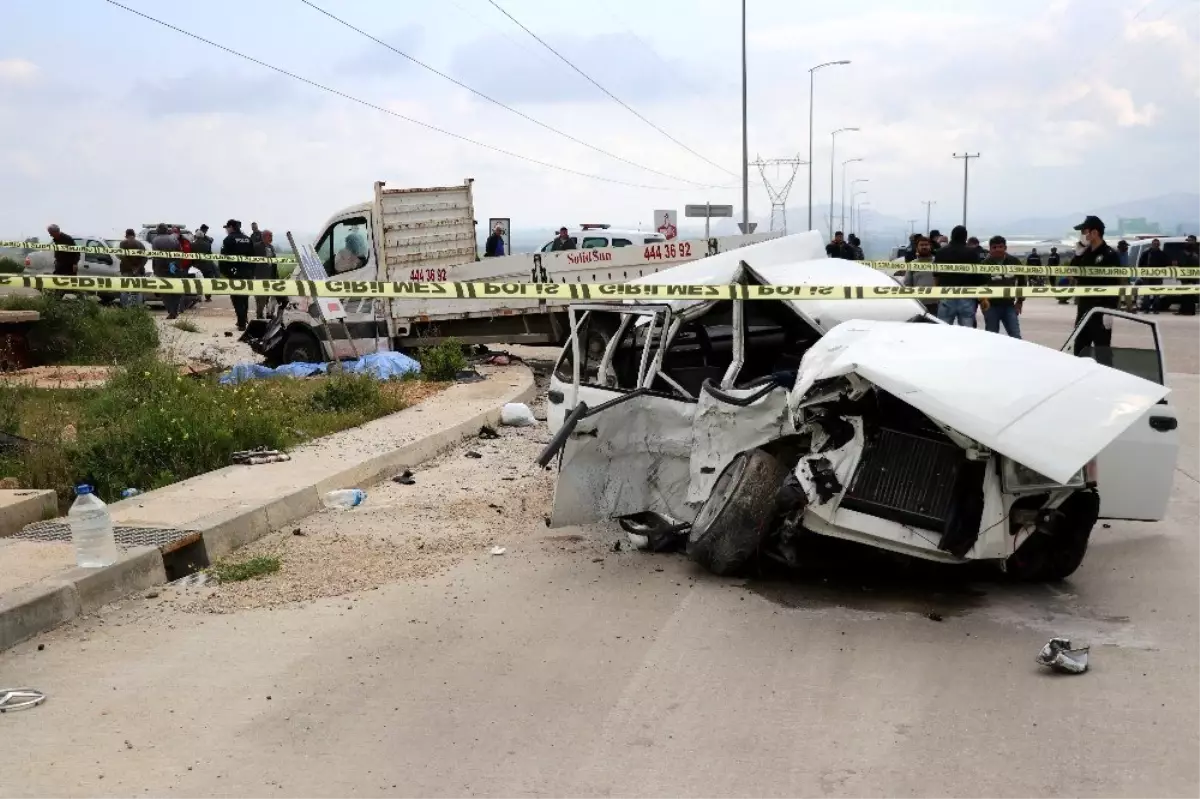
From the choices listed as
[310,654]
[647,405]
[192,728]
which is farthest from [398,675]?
[647,405]

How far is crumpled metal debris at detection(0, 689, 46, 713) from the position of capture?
500 centimetres

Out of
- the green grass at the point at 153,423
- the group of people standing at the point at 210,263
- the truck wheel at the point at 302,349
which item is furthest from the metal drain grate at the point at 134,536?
the group of people standing at the point at 210,263

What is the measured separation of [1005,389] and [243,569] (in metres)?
4.30

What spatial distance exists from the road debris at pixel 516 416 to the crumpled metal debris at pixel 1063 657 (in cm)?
842

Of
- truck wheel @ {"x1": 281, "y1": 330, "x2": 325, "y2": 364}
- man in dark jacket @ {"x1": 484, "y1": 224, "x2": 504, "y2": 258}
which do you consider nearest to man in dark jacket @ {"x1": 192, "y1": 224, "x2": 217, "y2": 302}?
man in dark jacket @ {"x1": 484, "y1": 224, "x2": 504, "y2": 258}

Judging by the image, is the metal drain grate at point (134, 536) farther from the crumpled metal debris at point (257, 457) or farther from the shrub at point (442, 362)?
the shrub at point (442, 362)

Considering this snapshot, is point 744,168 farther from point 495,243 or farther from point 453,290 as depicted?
point 453,290

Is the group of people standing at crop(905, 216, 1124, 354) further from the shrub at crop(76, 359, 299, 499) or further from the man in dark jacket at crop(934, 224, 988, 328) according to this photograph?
the shrub at crop(76, 359, 299, 499)

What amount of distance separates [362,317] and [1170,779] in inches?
592

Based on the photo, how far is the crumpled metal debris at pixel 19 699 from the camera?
5000 mm

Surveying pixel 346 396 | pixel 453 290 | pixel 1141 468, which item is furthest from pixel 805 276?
pixel 346 396

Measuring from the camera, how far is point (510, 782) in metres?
4.13

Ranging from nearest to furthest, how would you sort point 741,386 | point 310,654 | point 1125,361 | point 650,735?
point 650,735
point 310,654
point 741,386
point 1125,361

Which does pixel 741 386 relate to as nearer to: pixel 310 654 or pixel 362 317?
pixel 310 654
